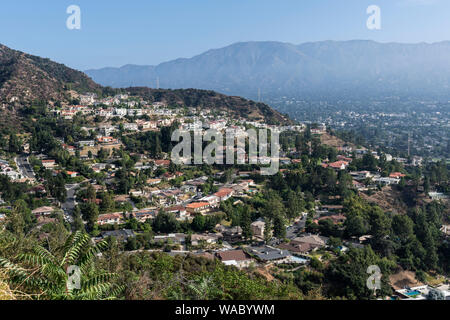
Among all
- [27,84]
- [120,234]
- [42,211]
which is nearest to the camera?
[120,234]

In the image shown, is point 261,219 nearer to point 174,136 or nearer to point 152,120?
point 174,136

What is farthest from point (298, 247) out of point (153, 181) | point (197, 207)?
point (153, 181)

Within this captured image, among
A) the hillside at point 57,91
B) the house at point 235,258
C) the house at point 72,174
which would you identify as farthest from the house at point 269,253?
the hillside at point 57,91

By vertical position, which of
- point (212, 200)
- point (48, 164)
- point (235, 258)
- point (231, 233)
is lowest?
point (231, 233)

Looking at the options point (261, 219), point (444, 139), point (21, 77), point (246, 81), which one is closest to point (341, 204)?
point (261, 219)

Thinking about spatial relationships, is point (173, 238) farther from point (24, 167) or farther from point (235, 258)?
point (24, 167)

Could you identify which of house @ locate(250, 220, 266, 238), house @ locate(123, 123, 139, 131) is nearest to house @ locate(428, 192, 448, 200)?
house @ locate(250, 220, 266, 238)
